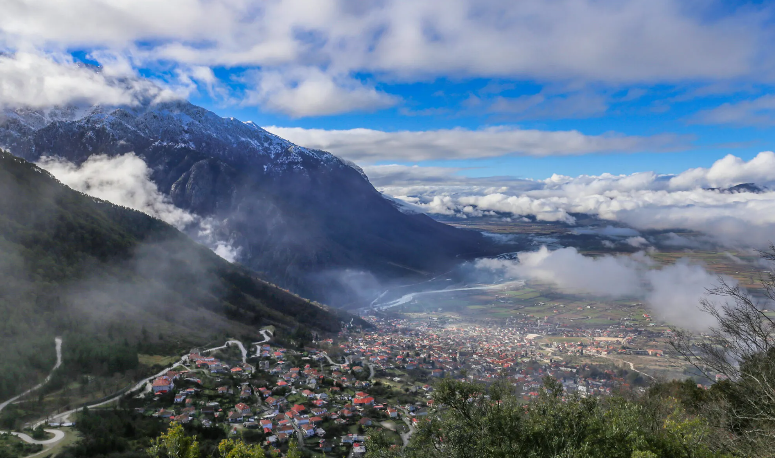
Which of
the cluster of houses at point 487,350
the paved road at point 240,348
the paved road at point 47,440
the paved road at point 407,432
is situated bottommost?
the cluster of houses at point 487,350

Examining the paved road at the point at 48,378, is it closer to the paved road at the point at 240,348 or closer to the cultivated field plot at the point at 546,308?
the paved road at the point at 240,348

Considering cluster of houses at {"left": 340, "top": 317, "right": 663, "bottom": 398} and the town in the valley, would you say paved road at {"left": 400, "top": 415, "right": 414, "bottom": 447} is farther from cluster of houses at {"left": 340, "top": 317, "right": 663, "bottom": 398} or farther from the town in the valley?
cluster of houses at {"left": 340, "top": 317, "right": 663, "bottom": 398}

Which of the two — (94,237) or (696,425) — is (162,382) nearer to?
(696,425)

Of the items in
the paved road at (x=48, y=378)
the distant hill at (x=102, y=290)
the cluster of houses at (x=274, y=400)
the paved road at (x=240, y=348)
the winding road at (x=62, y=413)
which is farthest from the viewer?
the paved road at (x=240, y=348)

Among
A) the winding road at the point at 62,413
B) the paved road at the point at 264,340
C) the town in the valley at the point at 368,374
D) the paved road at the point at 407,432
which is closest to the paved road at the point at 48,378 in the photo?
the winding road at the point at 62,413

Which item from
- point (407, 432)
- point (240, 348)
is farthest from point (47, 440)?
point (240, 348)

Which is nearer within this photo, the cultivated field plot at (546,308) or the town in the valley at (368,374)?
the town in the valley at (368,374)

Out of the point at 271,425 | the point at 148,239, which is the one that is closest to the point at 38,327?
the point at 271,425

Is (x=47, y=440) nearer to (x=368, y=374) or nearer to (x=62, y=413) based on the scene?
(x=62, y=413)

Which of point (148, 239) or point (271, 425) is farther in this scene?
point (148, 239)
